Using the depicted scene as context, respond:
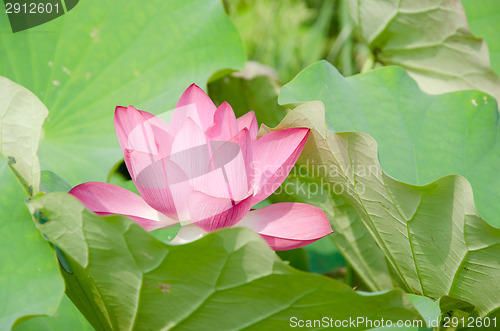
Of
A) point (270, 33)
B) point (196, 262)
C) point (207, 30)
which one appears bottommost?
point (270, 33)

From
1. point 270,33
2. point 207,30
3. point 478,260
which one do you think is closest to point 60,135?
point 207,30

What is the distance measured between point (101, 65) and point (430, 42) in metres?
0.67

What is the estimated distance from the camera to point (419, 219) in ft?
1.93

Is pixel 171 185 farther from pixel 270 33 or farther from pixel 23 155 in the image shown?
pixel 270 33

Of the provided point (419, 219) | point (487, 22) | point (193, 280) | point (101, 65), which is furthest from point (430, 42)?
point (193, 280)

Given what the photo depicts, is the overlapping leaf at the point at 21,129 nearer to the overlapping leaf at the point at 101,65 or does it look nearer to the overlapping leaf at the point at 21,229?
the overlapping leaf at the point at 21,229

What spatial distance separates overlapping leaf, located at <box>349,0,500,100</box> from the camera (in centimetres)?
→ 93

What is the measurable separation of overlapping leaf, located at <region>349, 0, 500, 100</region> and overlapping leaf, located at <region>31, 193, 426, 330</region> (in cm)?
67

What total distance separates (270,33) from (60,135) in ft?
5.59

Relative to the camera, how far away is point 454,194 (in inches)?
21.8

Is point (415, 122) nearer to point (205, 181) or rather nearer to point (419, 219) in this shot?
point (419, 219)

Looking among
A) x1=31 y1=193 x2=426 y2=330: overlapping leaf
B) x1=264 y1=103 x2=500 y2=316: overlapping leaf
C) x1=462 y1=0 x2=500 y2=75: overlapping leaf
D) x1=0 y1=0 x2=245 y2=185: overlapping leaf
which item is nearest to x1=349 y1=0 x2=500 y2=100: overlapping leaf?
x1=462 y1=0 x2=500 y2=75: overlapping leaf

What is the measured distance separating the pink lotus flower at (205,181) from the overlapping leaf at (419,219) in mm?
71

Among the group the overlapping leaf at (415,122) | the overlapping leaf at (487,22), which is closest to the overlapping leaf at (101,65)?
the overlapping leaf at (415,122)
